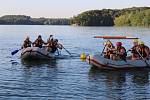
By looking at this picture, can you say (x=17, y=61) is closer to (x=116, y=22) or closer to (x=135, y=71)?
(x=135, y=71)

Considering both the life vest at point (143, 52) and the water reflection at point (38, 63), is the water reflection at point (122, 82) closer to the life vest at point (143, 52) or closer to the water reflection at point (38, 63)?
the life vest at point (143, 52)

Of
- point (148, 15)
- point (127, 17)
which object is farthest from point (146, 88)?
point (127, 17)

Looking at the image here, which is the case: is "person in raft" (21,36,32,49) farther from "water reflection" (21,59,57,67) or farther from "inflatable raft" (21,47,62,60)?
"water reflection" (21,59,57,67)

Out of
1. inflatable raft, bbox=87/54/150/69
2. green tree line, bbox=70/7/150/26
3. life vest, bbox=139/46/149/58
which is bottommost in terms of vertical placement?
green tree line, bbox=70/7/150/26

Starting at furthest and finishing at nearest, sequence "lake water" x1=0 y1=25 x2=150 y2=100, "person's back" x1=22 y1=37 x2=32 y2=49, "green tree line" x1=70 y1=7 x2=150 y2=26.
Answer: "green tree line" x1=70 y1=7 x2=150 y2=26
"person's back" x1=22 y1=37 x2=32 y2=49
"lake water" x1=0 y1=25 x2=150 y2=100

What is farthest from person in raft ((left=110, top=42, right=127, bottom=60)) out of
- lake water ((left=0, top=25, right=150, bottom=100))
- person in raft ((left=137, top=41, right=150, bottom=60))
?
person in raft ((left=137, top=41, right=150, bottom=60))

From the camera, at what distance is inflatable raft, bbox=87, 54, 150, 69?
26.7 m

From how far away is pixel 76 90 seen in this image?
800 inches

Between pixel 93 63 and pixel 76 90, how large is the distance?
22.4 ft

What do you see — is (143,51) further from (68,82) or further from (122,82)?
(68,82)

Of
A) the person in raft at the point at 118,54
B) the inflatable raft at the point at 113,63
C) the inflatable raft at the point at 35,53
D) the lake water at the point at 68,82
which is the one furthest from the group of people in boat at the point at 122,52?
the inflatable raft at the point at 35,53

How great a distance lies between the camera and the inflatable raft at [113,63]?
2669 centimetres

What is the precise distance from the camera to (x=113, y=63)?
2692 cm

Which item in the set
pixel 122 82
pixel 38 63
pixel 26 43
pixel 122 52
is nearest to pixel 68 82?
pixel 122 82
